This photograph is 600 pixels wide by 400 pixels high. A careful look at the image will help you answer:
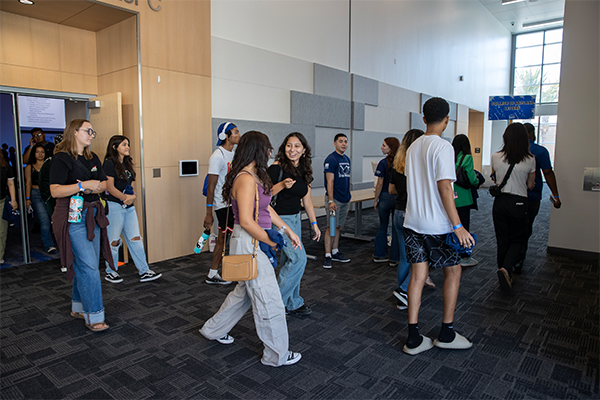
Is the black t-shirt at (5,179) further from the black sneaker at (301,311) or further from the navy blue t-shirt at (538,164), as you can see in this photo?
the navy blue t-shirt at (538,164)

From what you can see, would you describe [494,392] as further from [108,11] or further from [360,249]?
[108,11]

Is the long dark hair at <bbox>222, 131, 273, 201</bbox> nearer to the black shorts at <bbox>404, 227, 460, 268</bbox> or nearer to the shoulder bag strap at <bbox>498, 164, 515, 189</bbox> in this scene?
the black shorts at <bbox>404, 227, 460, 268</bbox>

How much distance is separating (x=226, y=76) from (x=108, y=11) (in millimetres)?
1752

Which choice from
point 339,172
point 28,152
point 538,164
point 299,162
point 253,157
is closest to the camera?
point 253,157

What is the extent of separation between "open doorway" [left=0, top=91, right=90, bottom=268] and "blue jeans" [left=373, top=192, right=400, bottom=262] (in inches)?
151

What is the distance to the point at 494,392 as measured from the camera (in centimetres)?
220

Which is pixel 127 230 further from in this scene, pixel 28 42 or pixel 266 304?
pixel 28 42

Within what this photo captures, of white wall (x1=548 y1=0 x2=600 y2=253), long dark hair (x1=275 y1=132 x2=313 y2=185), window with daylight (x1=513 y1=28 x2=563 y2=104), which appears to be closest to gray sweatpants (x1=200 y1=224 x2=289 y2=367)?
long dark hair (x1=275 y1=132 x2=313 y2=185)

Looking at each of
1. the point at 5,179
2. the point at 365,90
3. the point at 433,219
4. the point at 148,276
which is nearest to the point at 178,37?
the point at 5,179

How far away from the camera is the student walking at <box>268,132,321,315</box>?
2.99 m

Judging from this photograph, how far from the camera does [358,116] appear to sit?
28.2 ft

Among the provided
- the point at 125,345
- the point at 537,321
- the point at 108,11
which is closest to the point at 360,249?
the point at 537,321

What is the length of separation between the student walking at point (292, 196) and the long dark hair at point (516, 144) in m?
2.04

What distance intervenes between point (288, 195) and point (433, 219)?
1.12 m
